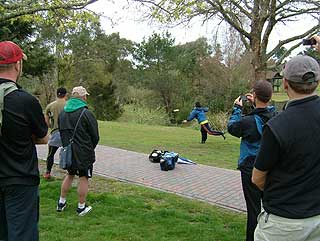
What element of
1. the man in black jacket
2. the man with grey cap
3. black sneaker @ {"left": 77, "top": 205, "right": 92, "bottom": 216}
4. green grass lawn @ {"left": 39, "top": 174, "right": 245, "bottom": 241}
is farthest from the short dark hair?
black sneaker @ {"left": 77, "top": 205, "right": 92, "bottom": 216}

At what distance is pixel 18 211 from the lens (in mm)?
2777

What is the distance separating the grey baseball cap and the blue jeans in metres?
2.02

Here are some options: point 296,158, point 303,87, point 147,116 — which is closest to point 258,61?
point 303,87

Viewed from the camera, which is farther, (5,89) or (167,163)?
(167,163)

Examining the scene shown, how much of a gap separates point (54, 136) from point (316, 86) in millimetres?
5496

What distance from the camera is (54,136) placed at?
694cm

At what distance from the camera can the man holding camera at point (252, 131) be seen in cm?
367

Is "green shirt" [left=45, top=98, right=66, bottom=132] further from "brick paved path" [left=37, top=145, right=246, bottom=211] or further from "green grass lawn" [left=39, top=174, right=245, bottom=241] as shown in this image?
"brick paved path" [left=37, top=145, right=246, bottom=211]

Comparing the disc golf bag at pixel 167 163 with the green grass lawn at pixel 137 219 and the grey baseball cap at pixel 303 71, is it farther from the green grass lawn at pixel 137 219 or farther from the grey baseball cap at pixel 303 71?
the grey baseball cap at pixel 303 71

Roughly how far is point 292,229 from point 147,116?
26.8 m

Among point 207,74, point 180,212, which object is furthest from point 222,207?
point 207,74

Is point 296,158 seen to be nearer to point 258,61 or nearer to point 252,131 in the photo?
point 252,131

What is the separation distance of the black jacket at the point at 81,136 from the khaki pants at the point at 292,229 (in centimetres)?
316

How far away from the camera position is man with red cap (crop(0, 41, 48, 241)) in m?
2.72
